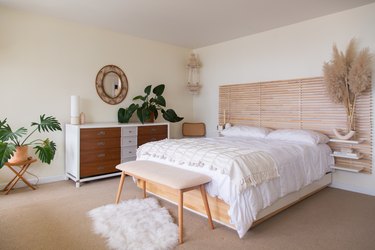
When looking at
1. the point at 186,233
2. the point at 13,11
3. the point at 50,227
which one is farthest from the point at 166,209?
the point at 13,11

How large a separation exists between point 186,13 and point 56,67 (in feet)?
7.04

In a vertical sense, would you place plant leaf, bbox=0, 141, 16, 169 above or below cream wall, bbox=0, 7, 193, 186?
below

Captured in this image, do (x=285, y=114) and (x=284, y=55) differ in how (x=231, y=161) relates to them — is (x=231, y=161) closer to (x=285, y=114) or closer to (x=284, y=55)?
(x=285, y=114)

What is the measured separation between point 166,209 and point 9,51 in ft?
9.99

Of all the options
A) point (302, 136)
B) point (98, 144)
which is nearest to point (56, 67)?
point (98, 144)

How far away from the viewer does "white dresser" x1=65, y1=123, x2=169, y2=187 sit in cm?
356

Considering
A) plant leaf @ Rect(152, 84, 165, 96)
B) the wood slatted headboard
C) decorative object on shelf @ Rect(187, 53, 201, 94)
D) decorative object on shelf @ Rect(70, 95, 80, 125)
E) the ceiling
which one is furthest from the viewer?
decorative object on shelf @ Rect(187, 53, 201, 94)

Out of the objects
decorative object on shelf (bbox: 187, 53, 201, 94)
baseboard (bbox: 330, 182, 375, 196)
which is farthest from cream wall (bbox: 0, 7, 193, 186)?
baseboard (bbox: 330, 182, 375, 196)

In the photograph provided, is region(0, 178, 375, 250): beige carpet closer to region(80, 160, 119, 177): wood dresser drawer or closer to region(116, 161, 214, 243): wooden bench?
region(116, 161, 214, 243): wooden bench

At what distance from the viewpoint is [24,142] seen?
3.55 meters

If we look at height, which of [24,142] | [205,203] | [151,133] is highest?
[151,133]

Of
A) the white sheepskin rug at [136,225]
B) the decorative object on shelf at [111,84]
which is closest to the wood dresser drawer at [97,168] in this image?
the white sheepskin rug at [136,225]

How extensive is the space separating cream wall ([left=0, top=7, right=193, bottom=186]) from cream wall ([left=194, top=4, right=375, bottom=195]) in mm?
1441

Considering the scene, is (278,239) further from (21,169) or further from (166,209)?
(21,169)
